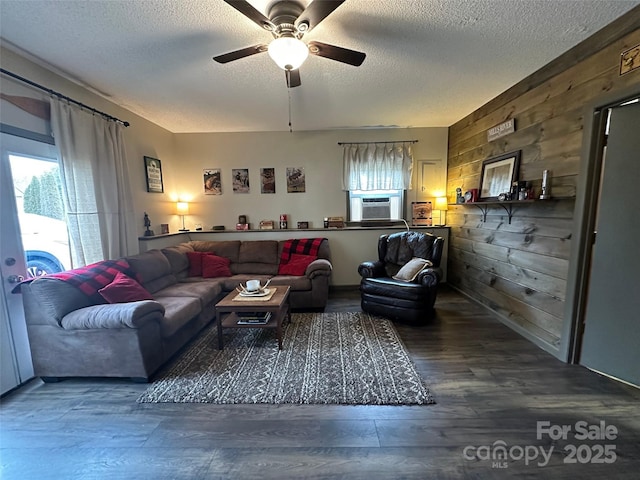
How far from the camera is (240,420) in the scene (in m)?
1.70

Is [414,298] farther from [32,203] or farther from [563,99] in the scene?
[32,203]

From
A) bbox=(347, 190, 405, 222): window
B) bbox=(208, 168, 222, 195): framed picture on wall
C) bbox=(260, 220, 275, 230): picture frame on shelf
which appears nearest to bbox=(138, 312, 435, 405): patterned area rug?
bbox=(260, 220, 275, 230): picture frame on shelf

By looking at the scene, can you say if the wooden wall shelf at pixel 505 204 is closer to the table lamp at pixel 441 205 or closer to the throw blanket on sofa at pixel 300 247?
the table lamp at pixel 441 205

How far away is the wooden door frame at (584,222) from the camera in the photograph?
1.98 meters

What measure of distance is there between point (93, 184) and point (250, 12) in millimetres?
2335

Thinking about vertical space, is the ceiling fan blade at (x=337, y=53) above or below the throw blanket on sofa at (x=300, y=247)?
above

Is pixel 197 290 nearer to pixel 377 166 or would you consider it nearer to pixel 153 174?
pixel 153 174

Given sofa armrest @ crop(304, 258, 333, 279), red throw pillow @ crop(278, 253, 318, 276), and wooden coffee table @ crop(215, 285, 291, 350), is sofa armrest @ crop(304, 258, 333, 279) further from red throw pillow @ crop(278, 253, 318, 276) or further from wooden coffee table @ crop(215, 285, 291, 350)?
wooden coffee table @ crop(215, 285, 291, 350)

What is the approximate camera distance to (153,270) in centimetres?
303

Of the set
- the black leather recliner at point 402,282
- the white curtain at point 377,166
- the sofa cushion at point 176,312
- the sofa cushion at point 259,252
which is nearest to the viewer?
the sofa cushion at point 176,312

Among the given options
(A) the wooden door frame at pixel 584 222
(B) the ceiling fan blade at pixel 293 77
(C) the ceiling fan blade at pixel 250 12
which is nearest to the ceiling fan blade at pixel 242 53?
(C) the ceiling fan blade at pixel 250 12

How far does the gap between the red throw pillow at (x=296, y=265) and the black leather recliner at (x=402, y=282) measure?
0.80m

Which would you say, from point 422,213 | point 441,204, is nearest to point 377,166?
point 422,213

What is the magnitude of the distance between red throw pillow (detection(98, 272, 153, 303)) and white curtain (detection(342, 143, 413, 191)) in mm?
3132
